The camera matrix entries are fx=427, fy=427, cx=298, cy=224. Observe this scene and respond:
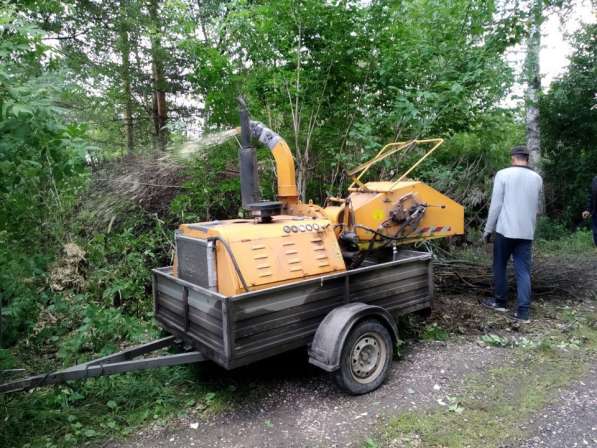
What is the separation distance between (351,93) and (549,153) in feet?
24.3

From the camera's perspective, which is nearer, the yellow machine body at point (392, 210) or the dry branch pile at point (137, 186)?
the yellow machine body at point (392, 210)

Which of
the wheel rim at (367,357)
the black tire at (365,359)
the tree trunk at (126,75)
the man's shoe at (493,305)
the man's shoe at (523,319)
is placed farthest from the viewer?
the tree trunk at (126,75)

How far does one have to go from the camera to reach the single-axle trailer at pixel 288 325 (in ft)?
9.94

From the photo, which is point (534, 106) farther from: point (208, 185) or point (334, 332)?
point (334, 332)

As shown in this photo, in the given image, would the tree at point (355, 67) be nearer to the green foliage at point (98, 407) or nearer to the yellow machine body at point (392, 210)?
the yellow machine body at point (392, 210)

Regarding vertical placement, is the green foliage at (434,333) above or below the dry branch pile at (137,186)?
below

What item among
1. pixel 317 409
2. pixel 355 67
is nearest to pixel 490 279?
pixel 355 67

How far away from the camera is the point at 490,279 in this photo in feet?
20.3

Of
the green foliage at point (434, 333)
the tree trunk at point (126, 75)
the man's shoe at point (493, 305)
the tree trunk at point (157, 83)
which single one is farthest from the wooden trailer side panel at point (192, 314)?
the tree trunk at point (157, 83)

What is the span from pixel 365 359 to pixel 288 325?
810 mm

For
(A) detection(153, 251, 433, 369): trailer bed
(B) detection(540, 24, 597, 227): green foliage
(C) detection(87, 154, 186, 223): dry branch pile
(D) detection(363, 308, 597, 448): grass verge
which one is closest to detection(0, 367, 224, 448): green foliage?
(A) detection(153, 251, 433, 369): trailer bed

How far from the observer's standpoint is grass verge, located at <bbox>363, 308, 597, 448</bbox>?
2.92 metres

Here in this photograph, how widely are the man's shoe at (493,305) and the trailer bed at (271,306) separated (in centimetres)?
153

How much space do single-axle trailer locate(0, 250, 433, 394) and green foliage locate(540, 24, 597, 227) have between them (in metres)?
8.63
